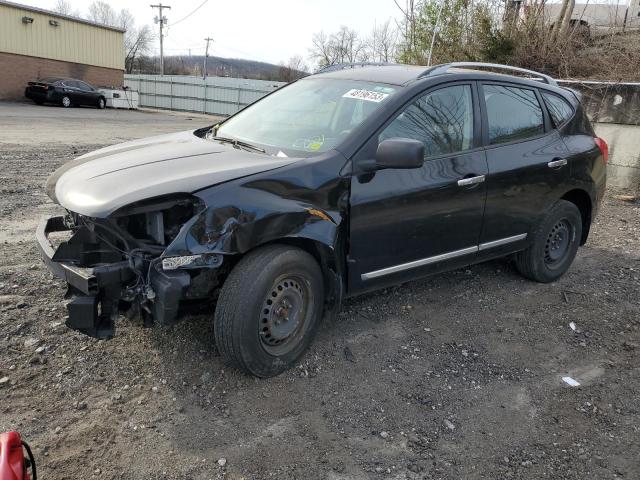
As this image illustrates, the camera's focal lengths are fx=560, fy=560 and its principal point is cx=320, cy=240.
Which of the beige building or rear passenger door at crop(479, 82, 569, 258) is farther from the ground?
the beige building

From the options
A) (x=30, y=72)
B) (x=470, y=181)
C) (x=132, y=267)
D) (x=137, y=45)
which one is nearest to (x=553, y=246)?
(x=470, y=181)

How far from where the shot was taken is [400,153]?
3.31 metres

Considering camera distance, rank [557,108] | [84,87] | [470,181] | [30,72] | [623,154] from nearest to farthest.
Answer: [470,181]
[557,108]
[623,154]
[84,87]
[30,72]

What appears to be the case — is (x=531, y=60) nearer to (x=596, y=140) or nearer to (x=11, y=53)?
(x=596, y=140)

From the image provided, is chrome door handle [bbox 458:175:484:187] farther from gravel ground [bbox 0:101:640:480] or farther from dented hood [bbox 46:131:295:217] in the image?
dented hood [bbox 46:131:295:217]

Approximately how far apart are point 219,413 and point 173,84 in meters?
32.8

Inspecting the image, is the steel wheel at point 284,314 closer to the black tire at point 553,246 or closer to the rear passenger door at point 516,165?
the rear passenger door at point 516,165

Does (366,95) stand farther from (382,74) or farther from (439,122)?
(439,122)

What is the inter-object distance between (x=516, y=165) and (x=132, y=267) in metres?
3.01

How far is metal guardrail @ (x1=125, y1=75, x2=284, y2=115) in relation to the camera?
100ft

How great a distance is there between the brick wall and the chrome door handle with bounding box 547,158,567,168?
29.1 meters

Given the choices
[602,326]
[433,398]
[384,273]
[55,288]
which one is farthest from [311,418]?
[602,326]

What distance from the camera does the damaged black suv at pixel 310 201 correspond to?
290cm

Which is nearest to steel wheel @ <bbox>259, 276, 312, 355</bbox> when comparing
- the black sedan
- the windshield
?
the windshield
